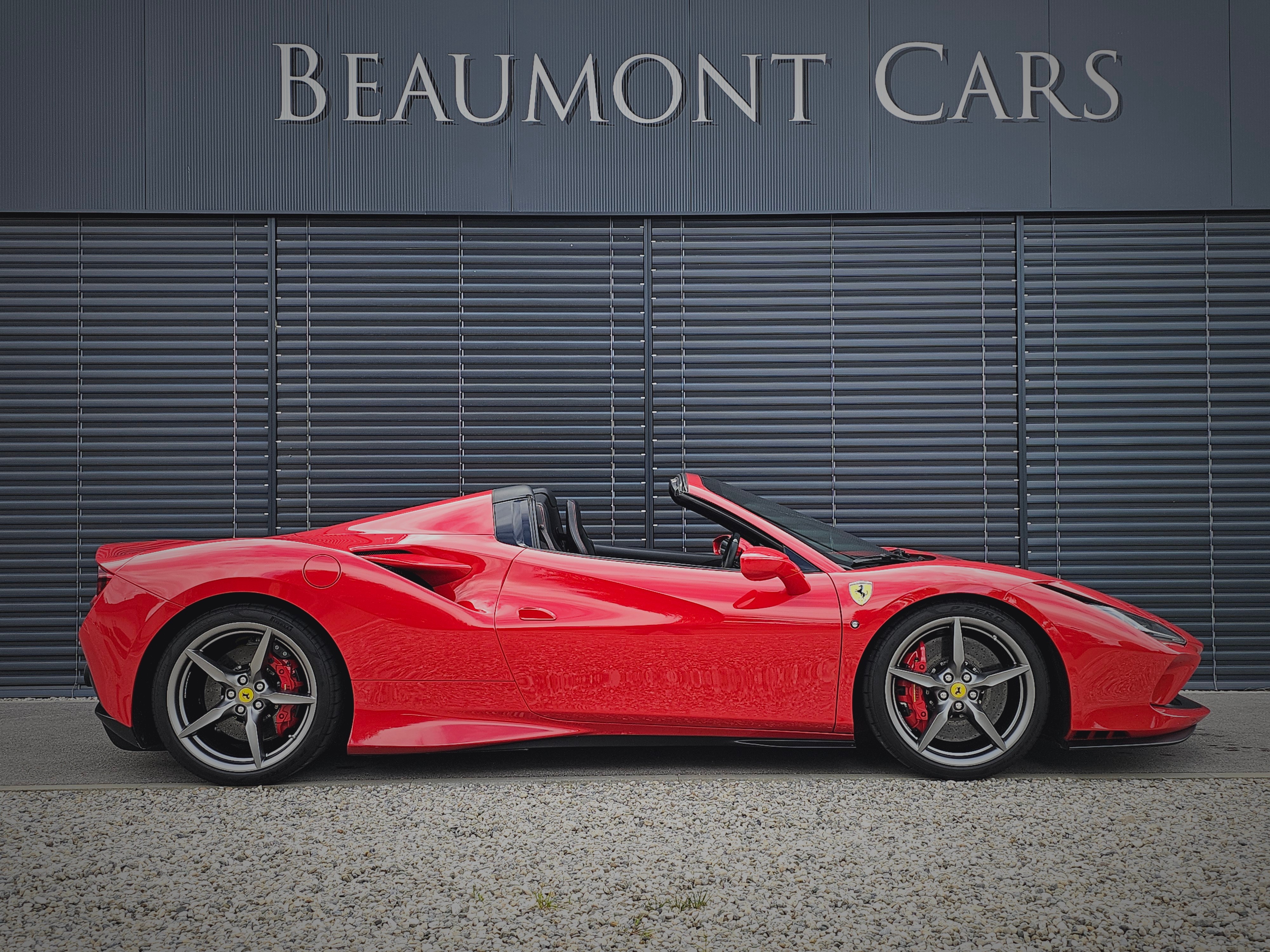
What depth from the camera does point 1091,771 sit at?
3307mm

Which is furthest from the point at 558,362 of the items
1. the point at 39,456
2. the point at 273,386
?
the point at 39,456

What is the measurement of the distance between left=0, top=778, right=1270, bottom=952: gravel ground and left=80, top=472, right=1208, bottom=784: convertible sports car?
0.21 metres

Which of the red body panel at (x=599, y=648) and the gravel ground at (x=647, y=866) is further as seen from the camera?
the red body panel at (x=599, y=648)

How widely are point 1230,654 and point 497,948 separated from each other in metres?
5.48

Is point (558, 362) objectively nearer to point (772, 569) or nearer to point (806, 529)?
point (806, 529)

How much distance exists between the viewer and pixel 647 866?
239 centimetres

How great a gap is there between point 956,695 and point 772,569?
87 centimetres

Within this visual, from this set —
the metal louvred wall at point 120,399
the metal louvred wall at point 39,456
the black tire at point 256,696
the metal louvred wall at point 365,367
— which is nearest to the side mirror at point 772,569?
the black tire at point 256,696

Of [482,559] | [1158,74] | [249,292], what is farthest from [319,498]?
[1158,74]

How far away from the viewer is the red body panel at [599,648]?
10.4ft

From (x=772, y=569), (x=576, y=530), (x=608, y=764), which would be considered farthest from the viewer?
(x=576, y=530)

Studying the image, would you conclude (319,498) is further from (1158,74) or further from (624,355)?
(1158,74)

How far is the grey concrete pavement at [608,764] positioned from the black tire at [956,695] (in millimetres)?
188

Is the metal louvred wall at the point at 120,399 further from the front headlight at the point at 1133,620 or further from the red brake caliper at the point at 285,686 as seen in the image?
the front headlight at the point at 1133,620
